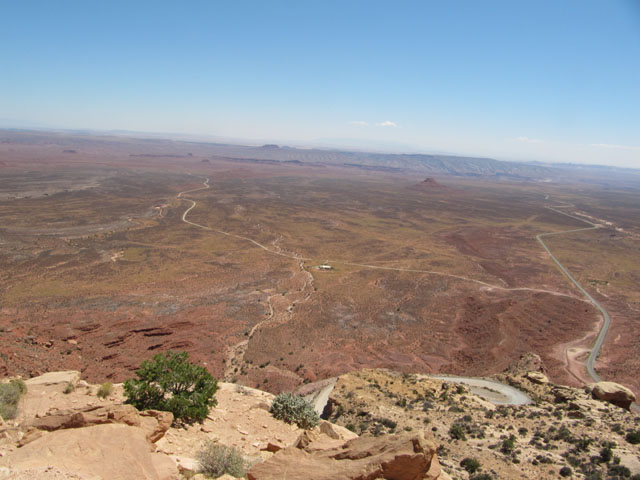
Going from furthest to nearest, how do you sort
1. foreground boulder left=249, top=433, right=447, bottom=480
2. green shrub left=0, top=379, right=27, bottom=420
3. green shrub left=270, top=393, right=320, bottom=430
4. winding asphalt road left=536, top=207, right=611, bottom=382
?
winding asphalt road left=536, top=207, right=611, bottom=382
green shrub left=270, top=393, right=320, bottom=430
green shrub left=0, top=379, right=27, bottom=420
foreground boulder left=249, top=433, right=447, bottom=480

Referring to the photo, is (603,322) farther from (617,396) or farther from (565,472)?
(565,472)

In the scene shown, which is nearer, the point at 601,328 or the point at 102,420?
the point at 102,420

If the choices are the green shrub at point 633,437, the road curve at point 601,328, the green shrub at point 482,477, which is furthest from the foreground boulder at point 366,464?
the road curve at point 601,328

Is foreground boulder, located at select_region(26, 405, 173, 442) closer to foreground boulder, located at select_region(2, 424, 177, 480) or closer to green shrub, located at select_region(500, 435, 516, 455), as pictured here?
foreground boulder, located at select_region(2, 424, 177, 480)

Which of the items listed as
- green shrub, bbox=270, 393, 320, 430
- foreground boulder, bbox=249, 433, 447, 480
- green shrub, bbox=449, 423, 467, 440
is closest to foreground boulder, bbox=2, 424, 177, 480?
foreground boulder, bbox=249, 433, 447, 480

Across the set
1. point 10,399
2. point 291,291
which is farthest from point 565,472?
point 291,291

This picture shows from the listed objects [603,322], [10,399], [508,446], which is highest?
[10,399]
